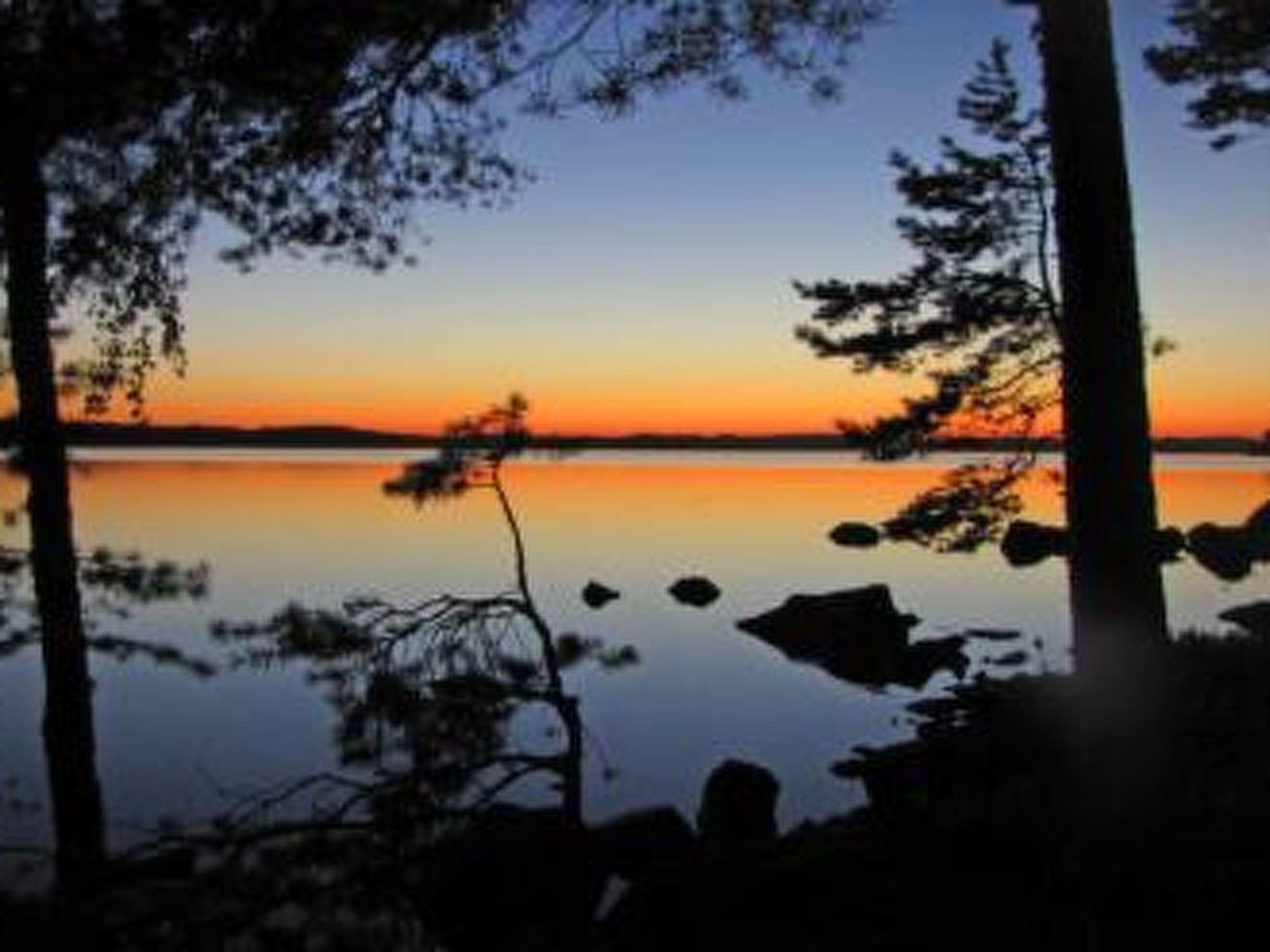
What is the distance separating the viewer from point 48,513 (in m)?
15.0

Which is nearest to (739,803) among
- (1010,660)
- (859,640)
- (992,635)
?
(1010,660)

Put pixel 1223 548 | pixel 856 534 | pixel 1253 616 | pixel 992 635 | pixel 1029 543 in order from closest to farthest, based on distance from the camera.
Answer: pixel 1253 616 < pixel 992 635 < pixel 1223 548 < pixel 1029 543 < pixel 856 534

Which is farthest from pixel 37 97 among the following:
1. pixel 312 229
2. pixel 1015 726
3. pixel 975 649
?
pixel 975 649

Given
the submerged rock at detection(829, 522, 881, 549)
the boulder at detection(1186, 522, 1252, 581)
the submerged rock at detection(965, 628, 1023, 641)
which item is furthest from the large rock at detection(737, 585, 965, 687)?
the submerged rock at detection(829, 522, 881, 549)

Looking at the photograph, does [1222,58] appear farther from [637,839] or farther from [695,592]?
[695,592]

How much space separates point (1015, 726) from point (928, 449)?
7230 mm

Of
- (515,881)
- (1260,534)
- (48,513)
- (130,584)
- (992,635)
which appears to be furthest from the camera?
(1260,534)

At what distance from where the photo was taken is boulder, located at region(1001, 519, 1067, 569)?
175ft

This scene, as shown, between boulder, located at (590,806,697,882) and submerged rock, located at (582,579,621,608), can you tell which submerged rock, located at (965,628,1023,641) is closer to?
submerged rock, located at (582,579,621,608)

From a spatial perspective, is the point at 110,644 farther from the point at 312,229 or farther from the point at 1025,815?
the point at 1025,815

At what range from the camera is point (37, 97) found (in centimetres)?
1331

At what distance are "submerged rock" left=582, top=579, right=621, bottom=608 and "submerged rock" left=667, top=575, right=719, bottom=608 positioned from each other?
231 cm

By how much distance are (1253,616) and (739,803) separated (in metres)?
13.4

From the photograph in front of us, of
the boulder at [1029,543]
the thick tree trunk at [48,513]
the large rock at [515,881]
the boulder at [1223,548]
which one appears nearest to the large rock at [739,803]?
the large rock at [515,881]
